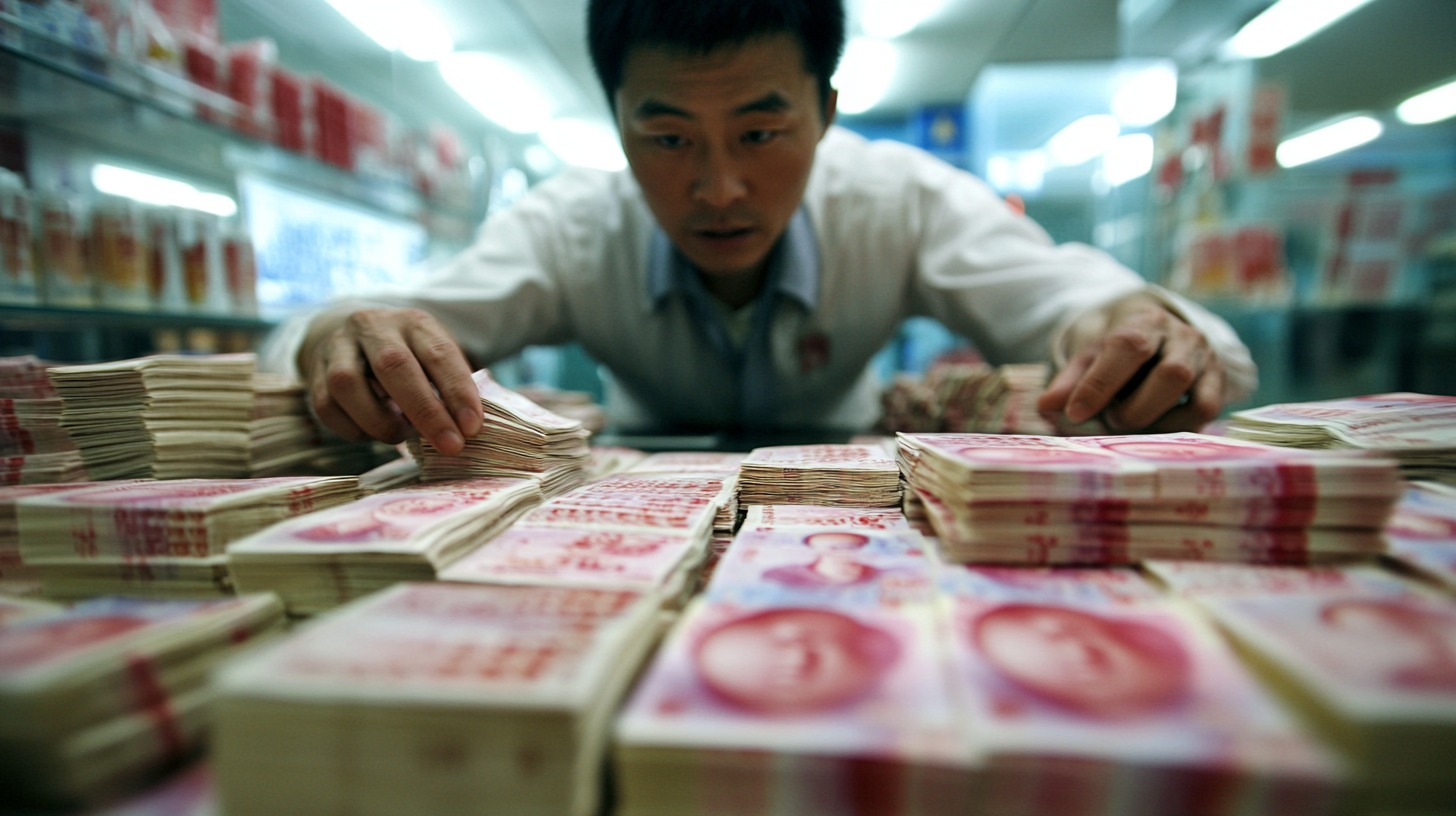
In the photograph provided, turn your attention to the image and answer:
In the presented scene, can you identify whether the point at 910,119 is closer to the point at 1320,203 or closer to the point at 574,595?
the point at 1320,203

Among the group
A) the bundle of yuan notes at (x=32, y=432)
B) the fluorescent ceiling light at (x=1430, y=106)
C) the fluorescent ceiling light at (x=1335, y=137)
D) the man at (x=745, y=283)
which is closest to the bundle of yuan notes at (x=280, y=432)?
the man at (x=745, y=283)

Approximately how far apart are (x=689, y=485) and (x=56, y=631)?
2.33ft

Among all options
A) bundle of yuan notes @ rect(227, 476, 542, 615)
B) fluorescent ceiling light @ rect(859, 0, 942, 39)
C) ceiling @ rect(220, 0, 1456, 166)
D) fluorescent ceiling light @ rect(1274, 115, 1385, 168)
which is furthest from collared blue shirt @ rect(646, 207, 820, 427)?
fluorescent ceiling light @ rect(1274, 115, 1385, 168)

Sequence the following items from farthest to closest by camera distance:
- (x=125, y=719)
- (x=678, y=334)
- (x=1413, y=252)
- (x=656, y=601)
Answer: (x=1413, y=252), (x=678, y=334), (x=656, y=601), (x=125, y=719)

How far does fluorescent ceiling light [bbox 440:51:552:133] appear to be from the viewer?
153 inches

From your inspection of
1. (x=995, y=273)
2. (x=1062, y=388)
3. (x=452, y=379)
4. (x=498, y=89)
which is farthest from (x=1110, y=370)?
(x=498, y=89)

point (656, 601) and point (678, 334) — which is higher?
point (678, 334)

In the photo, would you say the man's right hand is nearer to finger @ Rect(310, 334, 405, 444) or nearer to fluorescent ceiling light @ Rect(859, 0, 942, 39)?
finger @ Rect(310, 334, 405, 444)

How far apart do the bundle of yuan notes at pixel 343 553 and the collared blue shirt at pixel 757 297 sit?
133cm

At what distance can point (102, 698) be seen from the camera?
1.60 feet

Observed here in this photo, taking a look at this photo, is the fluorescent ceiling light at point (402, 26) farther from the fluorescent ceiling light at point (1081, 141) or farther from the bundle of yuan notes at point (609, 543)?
the fluorescent ceiling light at point (1081, 141)

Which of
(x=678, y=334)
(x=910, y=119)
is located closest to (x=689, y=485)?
(x=678, y=334)

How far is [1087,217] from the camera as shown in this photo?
21.7 ft

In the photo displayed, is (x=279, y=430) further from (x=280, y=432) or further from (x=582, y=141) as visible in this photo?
(x=582, y=141)
